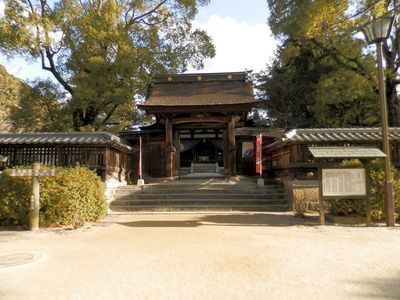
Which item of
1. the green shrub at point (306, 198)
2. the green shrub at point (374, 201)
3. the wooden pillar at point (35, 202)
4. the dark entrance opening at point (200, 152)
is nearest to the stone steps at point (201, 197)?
the green shrub at point (306, 198)

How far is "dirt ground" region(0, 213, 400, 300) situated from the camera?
394cm

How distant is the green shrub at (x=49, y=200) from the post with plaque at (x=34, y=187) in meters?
0.28

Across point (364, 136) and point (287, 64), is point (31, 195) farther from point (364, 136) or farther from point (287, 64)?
point (287, 64)

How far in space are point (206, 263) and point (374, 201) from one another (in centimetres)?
600

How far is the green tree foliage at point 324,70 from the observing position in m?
14.1

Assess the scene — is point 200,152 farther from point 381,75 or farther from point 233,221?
point 381,75

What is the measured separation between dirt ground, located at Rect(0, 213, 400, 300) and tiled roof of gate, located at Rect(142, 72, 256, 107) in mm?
8453

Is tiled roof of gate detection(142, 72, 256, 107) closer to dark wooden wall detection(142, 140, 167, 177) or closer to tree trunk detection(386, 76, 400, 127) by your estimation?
dark wooden wall detection(142, 140, 167, 177)

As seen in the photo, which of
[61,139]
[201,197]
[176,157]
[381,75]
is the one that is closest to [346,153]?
[381,75]

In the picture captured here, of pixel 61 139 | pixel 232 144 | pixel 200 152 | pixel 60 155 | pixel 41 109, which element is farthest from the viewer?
pixel 200 152

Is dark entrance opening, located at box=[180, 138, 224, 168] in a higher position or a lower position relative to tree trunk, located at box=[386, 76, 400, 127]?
lower

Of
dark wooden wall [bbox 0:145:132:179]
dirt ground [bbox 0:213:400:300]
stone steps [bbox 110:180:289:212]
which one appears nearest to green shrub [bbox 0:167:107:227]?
dirt ground [bbox 0:213:400:300]

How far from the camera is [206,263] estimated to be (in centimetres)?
514

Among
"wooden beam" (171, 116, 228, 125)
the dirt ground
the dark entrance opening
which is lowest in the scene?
the dirt ground
